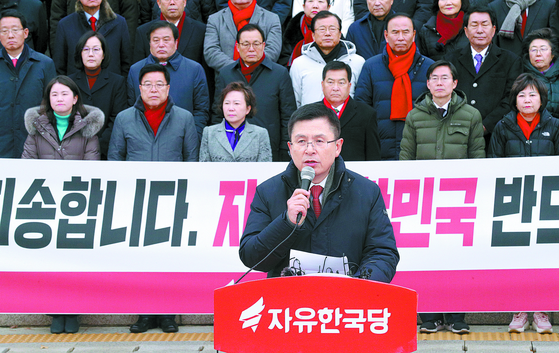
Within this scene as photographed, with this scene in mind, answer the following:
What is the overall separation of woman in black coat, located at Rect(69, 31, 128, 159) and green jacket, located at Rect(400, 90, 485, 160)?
3.07 metres

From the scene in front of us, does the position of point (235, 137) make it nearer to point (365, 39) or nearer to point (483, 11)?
point (365, 39)

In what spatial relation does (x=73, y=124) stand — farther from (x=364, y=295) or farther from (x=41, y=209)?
(x=364, y=295)

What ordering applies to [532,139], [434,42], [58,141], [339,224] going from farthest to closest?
[434,42] → [58,141] → [532,139] → [339,224]

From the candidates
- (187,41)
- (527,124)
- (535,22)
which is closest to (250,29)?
(187,41)

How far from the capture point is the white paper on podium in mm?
3408

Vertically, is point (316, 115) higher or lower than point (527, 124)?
higher

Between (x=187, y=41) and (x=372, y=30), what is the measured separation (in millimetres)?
2148

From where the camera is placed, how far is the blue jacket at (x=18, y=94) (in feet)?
24.2

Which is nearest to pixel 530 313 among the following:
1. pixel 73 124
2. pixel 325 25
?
pixel 325 25

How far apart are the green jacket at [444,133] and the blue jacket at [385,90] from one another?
546 mm

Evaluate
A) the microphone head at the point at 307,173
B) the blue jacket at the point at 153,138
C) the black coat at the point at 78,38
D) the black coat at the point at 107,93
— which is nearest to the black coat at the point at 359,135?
the blue jacket at the point at 153,138

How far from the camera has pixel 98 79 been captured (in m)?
7.58

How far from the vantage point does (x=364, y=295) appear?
2.82m

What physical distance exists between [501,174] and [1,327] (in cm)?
452
